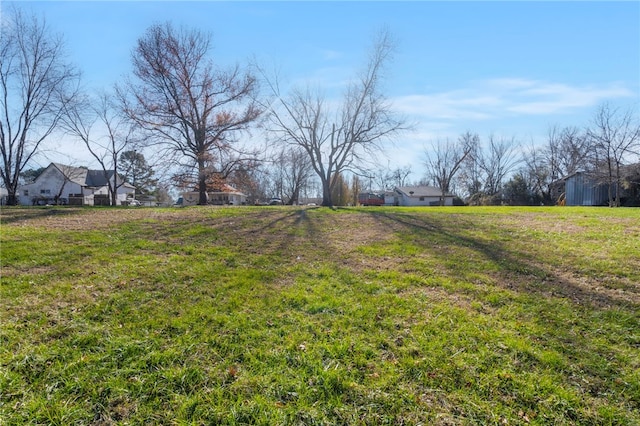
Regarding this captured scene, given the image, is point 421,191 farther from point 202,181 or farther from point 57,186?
point 57,186

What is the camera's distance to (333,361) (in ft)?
10.0

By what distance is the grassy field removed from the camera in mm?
2551

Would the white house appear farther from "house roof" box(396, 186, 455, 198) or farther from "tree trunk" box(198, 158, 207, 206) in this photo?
"house roof" box(396, 186, 455, 198)

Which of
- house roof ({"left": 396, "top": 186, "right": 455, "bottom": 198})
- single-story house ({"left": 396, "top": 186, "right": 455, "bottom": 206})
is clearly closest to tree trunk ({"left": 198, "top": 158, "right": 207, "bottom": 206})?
single-story house ({"left": 396, "top": 186, "right": 455, "bottom": 206})

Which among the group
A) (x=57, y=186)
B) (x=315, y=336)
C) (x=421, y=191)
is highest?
(x=57, y=186)

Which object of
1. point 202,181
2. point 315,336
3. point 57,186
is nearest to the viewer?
point 315,336

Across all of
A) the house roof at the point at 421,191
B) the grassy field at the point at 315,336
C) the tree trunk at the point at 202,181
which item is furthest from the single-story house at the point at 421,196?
the grassy field at the point at 315,336

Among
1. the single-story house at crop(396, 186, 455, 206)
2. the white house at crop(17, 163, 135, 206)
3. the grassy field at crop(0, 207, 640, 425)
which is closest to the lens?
the grassy field at crop(0, 207, 640, 425)

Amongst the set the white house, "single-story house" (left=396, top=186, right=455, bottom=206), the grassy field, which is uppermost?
the white house

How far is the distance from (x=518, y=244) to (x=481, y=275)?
2861mm

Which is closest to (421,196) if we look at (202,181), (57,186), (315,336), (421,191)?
(421,191)

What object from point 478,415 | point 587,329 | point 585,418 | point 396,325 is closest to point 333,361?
point 396,325

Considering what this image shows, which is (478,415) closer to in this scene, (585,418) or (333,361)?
(585,418)

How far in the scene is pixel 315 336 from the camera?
3477 mm
